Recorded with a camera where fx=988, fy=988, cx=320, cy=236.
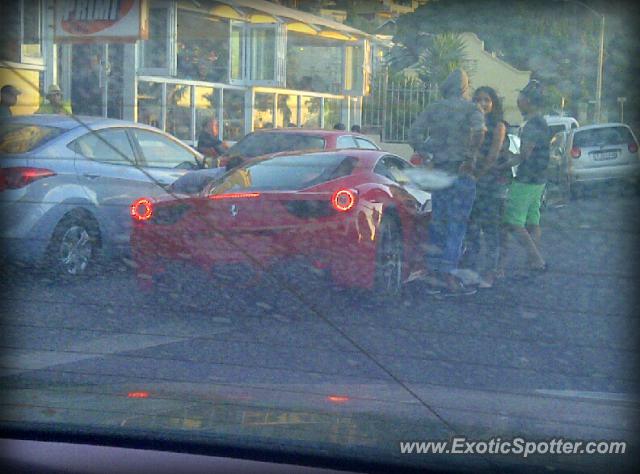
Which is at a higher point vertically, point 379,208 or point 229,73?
point 229,73

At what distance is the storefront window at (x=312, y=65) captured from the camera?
11.2 ft

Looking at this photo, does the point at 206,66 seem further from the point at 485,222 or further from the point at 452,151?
the point at 485,222

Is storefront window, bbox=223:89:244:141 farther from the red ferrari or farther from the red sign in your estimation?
the red sign

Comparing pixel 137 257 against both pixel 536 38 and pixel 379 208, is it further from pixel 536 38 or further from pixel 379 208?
pixel 536 38

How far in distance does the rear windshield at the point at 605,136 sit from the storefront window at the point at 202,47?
127 centimetres

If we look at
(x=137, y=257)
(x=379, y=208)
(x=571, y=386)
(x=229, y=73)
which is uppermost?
(x=229, y=73)

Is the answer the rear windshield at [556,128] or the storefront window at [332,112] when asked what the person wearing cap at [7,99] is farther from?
the rear windshield at [556,128]

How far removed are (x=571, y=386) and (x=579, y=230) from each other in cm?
54

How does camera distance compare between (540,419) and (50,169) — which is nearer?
(540,419)

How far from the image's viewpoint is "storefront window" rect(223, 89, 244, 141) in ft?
11.7

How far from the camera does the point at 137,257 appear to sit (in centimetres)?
405

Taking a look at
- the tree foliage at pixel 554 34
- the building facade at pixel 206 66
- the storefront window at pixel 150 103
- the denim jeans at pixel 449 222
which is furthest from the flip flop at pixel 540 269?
the storefront window at pixel 150 103

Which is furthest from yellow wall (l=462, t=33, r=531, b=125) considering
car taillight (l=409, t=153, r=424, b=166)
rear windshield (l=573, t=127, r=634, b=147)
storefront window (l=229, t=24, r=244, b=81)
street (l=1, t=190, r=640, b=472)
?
storefront window (l=229, t=24, r=244, b=81)

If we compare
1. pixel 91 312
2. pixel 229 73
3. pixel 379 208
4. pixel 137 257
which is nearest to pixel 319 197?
pixel 379 208
